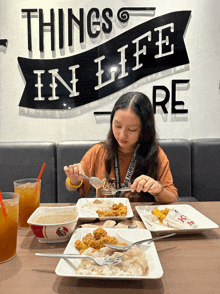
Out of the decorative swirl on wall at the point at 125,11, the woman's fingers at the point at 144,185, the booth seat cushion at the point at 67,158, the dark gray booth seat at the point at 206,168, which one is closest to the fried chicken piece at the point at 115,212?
the woman's fingers at the point at 144,185

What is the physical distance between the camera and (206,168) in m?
2.29

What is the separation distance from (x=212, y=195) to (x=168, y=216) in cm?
149

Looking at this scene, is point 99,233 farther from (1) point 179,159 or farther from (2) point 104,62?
(2) point 104,62

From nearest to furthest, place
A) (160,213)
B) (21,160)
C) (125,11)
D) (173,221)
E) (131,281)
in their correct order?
(131,281) < (173,221) < (160,213) < (21,160) < (125,11)

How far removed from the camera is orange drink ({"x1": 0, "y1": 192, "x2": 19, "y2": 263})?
0.76 meters

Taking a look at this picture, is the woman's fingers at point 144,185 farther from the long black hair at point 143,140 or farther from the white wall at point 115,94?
the white wall at point 115,94

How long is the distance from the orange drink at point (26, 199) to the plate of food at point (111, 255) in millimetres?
256

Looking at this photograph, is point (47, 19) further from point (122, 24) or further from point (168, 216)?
point (168, 216)

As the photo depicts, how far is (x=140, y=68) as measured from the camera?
8.00 feet

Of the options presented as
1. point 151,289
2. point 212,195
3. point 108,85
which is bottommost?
point 212,195

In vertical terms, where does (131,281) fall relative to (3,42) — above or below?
below

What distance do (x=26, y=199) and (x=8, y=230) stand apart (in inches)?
10.3

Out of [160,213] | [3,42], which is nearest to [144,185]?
[160,213]

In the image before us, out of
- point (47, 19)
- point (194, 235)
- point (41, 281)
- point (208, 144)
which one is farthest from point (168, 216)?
point (47, 19)
